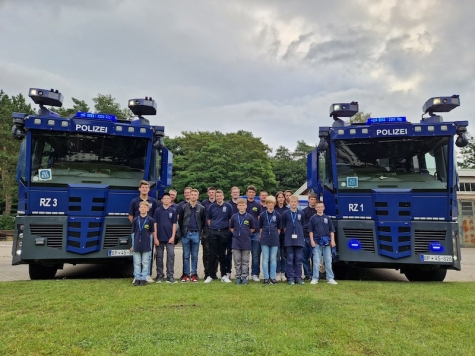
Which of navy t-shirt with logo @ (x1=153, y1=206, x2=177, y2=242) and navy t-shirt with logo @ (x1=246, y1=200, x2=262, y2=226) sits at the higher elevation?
navy t-shirt with logo @ (x1=246, y1=200, x2=262, y2=226)

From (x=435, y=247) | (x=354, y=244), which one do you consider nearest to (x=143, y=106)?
(x=354, y=244)

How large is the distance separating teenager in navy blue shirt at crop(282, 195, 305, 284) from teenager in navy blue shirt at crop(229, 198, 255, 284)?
28.2 inches

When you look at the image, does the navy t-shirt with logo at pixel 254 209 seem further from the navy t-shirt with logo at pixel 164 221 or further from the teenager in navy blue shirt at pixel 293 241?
the navy t-shirt with logo at pixel 164 221

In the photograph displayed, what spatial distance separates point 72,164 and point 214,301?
431cm

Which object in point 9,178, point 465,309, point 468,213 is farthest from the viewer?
point 9,178

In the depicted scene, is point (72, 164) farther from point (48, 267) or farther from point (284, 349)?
point (284, 349)

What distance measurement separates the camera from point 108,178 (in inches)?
296

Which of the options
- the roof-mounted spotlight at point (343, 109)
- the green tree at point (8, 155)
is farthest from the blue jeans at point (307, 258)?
the green tree at point (8, 155)

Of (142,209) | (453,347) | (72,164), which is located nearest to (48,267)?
(72,164)

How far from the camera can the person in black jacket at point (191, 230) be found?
7.38 metres

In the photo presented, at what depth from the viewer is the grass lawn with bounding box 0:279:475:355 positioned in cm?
360

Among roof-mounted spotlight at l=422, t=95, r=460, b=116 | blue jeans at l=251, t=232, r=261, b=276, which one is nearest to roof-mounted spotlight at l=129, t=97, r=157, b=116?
blue jeans at l=251, t=232, r=261, b=276

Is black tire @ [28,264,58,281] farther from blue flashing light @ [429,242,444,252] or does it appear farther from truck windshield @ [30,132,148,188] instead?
blue flashing light @ [429,242,444,252]

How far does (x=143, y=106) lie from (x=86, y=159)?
6.19 ft
